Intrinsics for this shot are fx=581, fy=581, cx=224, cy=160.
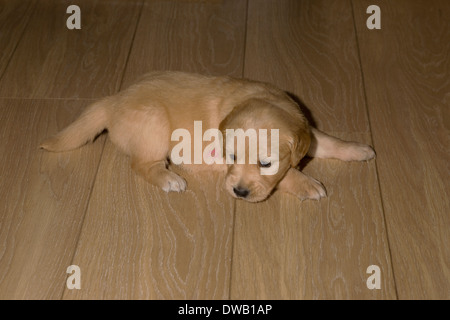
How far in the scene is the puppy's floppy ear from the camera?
1872 mm

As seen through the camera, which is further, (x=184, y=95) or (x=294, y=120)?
(x=184, y=95)

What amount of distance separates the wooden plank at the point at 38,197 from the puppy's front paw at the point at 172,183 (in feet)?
0.96

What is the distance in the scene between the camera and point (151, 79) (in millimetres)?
2217

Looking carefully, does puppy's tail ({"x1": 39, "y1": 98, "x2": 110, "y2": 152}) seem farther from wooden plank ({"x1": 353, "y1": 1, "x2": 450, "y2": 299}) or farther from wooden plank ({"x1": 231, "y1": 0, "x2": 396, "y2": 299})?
wooden plank ({"x1": 353, "y1": 1, "x2": 450, "y2": 299})

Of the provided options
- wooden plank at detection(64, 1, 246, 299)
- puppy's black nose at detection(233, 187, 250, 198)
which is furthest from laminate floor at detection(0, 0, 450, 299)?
puppy's black nose at detection(233, 187, 250, 198)

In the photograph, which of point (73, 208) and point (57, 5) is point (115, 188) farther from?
point (57, 5)

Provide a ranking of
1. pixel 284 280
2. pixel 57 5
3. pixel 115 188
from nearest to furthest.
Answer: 1. pixel 284 280
2. pixel 115 188
3. pixel 57 5

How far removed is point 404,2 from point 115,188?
2.00m

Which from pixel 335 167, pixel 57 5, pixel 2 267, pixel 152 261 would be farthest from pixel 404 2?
pixel 2 267

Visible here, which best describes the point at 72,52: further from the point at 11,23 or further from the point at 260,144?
the point at 260,144

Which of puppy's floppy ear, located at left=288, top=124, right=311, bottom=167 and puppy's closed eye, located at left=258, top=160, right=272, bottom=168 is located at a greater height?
puppy's floppy ear, located at left=288, top=124, right=311, bottom=167

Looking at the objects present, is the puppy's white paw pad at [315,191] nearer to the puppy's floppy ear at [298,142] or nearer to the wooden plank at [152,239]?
→ the puppy's floppy ear at [298,142]

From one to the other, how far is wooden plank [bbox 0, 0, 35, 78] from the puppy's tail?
0.73 metres

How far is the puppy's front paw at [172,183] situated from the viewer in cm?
214
